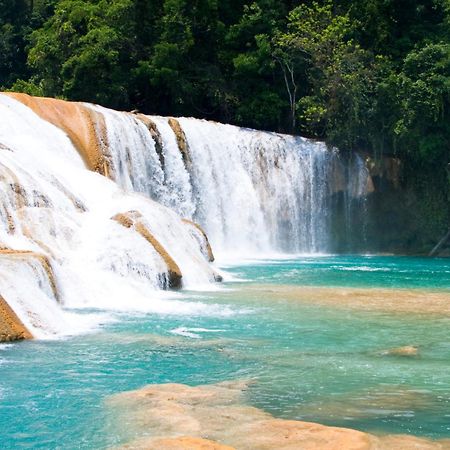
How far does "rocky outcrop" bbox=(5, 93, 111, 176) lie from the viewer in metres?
22.2

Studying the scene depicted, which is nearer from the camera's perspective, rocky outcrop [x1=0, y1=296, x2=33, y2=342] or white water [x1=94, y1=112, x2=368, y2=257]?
rocky outcrop [x1=0, y1=296, x2=33, y2=342]

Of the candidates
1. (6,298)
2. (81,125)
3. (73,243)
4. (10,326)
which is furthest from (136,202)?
(10,326)

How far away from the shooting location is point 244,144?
94.4 ft

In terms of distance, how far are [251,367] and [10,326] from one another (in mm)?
3386

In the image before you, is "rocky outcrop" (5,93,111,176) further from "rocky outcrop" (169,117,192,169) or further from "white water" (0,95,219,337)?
"rocky outcrop" (169,117,192,169)

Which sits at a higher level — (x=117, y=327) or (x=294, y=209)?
(x=294, y=209)

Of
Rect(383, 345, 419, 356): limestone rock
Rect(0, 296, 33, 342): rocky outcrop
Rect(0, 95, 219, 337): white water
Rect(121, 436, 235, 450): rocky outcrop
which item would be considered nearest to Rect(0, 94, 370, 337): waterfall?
Rect(0, 95, 219, 337): white water

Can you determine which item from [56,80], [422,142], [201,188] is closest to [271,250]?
[201,188]

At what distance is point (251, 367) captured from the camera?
9.33 m

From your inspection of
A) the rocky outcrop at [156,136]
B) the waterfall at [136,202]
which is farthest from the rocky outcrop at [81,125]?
the rocky outcrop at [156,136]

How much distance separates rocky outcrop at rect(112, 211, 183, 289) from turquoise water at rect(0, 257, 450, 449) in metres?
1.65

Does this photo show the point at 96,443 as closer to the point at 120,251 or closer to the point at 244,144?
the point at 120,251

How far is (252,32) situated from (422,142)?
346 inches

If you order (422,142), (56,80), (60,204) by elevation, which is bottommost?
(60,204)
